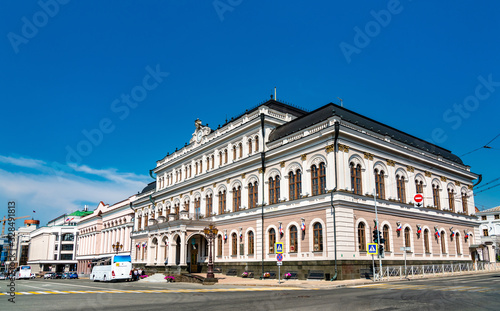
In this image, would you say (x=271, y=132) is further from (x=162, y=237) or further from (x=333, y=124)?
(x=162, y=237)

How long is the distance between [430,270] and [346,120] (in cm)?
1665

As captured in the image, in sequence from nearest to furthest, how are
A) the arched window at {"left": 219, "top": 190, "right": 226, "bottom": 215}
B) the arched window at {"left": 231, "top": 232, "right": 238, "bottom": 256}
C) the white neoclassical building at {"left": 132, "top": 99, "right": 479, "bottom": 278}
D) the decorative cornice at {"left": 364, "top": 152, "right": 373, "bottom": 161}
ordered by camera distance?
the white neoclassical building at {"left": 132, "top": 99, "right": 479, "bottom": 278} < the decorative cornice at {"left": 364, "top": 152, "right": 373, "bottom": 161} < the arched window at {"left": 231, "top": 232, "right": 238, "bottom": 256} < the arched window at {"left": 219, "top": 190, "right": 226, "bottom": 215}

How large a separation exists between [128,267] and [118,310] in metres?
29.6

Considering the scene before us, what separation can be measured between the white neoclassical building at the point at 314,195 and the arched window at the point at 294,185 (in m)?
0.09

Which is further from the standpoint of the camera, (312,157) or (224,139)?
(224,139)

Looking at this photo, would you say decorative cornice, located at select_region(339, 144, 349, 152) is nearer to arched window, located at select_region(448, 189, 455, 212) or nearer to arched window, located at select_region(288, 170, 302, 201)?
arched window, located at select_region(288, 170, 302, 201)

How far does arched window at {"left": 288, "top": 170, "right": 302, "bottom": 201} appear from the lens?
3769 cm

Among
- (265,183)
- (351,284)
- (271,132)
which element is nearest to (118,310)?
(351,284)

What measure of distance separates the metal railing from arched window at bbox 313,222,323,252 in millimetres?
4933

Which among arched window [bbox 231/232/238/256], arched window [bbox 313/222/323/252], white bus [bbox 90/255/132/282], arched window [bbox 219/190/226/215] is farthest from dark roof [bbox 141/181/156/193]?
arched window [bbox 313/222/323/252]

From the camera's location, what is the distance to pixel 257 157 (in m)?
42.3

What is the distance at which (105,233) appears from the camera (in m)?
87.4

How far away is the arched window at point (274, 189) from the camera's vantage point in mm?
40062

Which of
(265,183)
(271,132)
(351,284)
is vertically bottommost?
(351,284)
